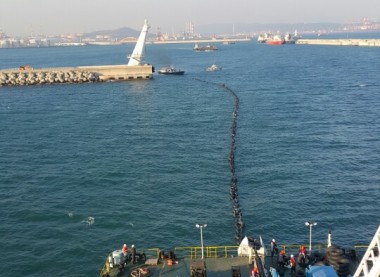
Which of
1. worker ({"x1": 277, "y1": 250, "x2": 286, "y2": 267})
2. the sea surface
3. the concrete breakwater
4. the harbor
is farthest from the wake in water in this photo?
the concrete breakwater

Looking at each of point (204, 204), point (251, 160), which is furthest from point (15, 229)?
point (251, 160)

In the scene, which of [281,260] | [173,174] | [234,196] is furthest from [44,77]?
[281,260]

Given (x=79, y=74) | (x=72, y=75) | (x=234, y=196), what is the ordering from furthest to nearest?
Result: (x=79, y=74), (x=72, y=75), (x=234, y=196)

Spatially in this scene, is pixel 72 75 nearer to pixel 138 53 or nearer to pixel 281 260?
pixel 138 53

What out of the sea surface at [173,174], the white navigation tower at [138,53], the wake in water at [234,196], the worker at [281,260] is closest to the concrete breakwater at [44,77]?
the white navigation tower at [138,53]

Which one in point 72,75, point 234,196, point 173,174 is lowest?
point 234,196

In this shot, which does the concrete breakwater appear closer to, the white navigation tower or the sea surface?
the white navigation tower
